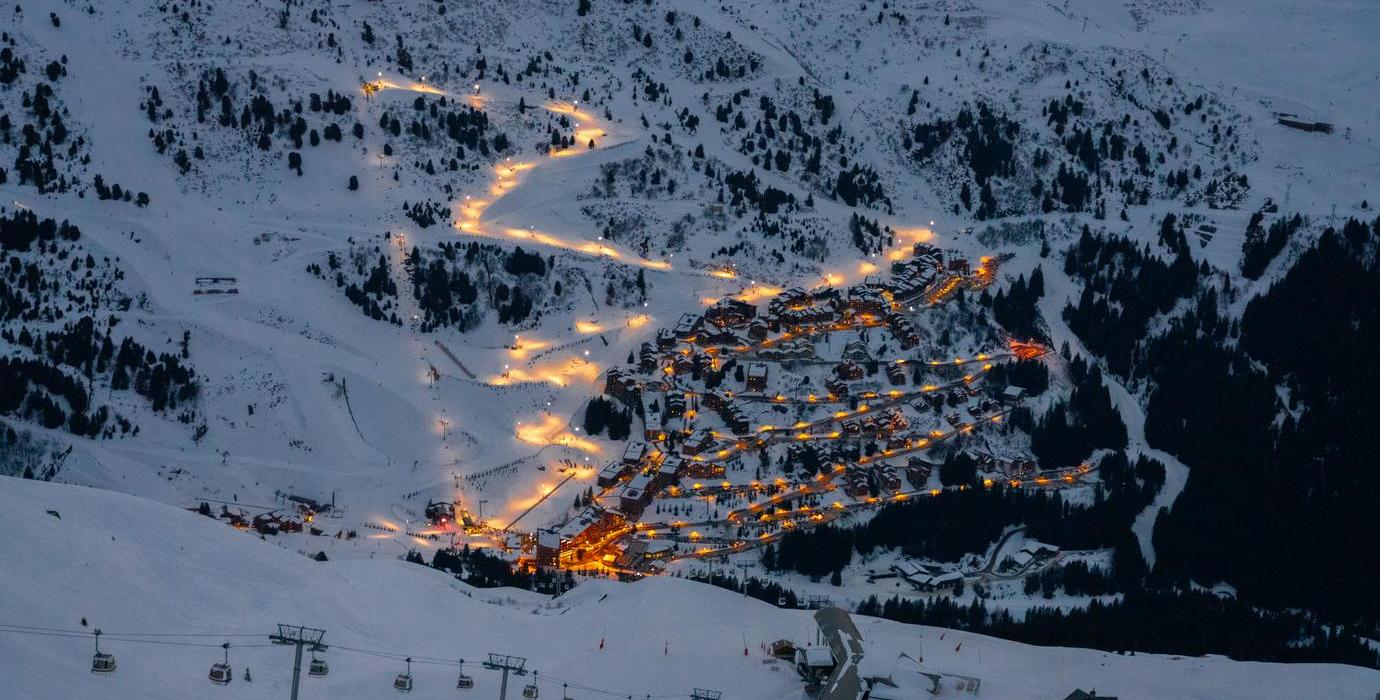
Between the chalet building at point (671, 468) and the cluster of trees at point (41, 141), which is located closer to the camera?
the chalet building at point (671, 468)

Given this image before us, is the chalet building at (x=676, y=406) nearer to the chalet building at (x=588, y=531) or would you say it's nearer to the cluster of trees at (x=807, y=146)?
the chalet building at (x=588, y=531)

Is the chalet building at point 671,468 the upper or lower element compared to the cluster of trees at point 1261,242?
lower

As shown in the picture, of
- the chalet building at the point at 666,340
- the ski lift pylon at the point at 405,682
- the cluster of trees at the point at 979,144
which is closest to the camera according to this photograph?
the ski lift pylon at the point at 405,682

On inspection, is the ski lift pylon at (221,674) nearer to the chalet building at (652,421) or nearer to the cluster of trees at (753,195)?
the chalet building at (652,421)

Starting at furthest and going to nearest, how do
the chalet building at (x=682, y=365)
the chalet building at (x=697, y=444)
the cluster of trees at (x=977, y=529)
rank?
the chalet building at (x=682, y=365), the chalet building at (x=697, y=444), the cluster of trees at (x=977, y=529)

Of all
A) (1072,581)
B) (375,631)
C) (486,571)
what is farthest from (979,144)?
(375,631)

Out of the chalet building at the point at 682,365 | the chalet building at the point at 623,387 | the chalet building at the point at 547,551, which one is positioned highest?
the chalet building at the point at 682,365

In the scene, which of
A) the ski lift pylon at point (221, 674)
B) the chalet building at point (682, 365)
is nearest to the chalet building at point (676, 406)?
the chalet building at point (682, 365)

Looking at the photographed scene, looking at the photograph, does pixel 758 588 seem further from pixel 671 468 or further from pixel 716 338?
pixel 716 338
